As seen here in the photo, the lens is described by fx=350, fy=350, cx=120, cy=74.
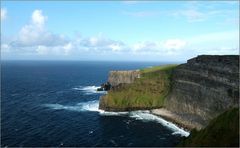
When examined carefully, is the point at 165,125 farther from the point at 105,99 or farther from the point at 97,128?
the point at 105,99

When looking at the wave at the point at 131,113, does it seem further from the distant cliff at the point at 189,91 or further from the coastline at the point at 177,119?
the distant cliff at the point at 189,91

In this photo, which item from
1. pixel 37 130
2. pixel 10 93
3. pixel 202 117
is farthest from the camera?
pixel 10 93

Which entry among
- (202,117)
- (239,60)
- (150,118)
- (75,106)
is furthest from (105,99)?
(239,60)

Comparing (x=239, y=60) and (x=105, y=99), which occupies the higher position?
(x=239, y=60)

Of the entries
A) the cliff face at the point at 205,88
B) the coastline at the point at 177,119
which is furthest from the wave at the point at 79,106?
the cliff face at the point at 205,88

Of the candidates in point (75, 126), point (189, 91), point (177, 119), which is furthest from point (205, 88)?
point (75, 126)

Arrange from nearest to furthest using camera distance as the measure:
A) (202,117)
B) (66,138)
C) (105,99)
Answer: (66,138)
(202,117)
(105,99)
